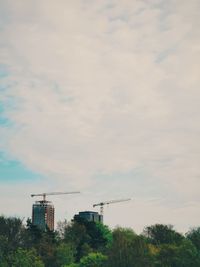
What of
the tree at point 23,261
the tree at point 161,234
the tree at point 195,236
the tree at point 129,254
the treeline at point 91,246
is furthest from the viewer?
the tree at point 161,234

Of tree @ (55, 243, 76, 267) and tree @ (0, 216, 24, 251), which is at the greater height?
tree @ (0, 216, 24, 251)

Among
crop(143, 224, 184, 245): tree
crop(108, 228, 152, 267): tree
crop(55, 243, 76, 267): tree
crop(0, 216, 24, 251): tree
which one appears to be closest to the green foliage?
crop(108, 228, 152, 267): tree

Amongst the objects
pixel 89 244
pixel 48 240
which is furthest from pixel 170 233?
pixel 48 240

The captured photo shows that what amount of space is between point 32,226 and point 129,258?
170 ft

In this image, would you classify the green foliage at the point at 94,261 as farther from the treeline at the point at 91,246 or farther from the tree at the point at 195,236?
the tree at the point at 195,236

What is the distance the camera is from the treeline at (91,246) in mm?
100812

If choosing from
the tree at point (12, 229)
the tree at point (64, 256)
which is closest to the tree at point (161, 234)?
the tree at point (64, 256)

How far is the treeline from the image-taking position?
101 m

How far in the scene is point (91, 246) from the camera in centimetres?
14750

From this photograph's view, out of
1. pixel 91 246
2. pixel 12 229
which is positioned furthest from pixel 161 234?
pixel 12 229

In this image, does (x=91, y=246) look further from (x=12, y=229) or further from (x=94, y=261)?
(x=94, y=261)

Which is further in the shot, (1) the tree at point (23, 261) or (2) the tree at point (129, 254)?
(1) the tree at point (23, 261)

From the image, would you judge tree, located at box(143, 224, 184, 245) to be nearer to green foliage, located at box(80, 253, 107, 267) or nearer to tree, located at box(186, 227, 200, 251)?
tree, located at box(186, 227, 200, 251)

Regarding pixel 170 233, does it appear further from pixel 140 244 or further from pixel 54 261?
pixel 140 244
